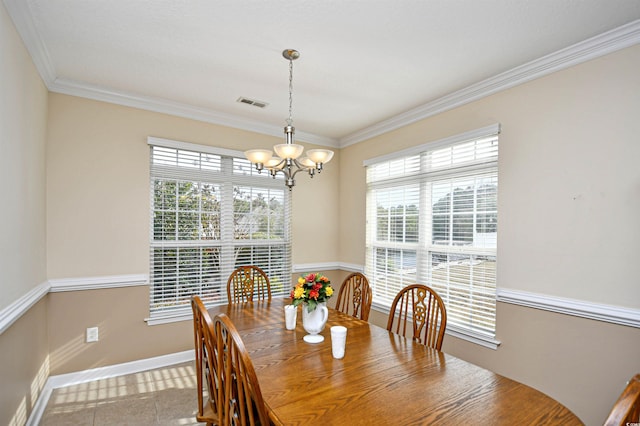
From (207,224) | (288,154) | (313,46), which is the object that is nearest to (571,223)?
(288,154)

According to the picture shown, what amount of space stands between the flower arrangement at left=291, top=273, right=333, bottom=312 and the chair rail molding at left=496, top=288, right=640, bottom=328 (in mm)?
1507

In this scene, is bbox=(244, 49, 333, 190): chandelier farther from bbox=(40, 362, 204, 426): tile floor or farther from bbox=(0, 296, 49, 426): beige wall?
bbox=(40, 362, 204, 426): tile floor

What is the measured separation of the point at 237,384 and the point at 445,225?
2415mm

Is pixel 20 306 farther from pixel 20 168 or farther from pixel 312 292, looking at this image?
pixel 312 292

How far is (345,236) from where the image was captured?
4344 mm

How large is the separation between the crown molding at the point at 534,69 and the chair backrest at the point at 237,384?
8.67 feet

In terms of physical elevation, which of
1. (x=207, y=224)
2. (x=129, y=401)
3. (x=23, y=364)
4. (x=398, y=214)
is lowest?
(x=129, y=401)

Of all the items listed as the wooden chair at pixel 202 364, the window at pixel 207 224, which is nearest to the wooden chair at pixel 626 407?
the wooden chair at pixel 202 364

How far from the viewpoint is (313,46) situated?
86.3 inches

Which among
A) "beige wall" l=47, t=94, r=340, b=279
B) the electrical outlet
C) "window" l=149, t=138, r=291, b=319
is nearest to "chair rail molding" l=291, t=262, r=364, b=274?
"window" l=149, t=138, r=291, b=319

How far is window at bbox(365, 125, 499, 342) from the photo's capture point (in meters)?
2.70

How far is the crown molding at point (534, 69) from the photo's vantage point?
1.97 meters

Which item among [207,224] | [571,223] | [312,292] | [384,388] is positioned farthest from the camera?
[207,224]

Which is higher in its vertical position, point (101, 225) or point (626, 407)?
point (101, 225)
